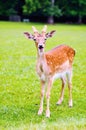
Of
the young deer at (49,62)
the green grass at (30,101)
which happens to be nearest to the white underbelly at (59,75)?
the young deer at (49,62)

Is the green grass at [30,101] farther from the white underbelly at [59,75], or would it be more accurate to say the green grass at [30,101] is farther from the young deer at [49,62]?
the white underbelly at [59,75]

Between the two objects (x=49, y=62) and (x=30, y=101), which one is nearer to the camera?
(x=49, y=62)

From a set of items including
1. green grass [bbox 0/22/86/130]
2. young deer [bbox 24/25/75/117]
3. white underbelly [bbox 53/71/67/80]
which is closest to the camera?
green grass [bbox 0/22/86/130]

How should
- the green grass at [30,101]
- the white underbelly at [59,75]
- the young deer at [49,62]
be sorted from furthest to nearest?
the white underbelly at [59,75] < the young deer at [49,62] < the green grass at [30,101]

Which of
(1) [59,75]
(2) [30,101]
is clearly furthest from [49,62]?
(2) [30,101]

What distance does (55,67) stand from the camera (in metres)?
8.73

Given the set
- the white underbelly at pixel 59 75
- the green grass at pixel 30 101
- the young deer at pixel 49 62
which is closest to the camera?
the green grass at pixel 30 101

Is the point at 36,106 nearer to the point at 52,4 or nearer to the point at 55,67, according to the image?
the point at 55,67

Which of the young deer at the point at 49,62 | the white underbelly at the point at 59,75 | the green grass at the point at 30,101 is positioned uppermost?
the young deer at the point at 49,62

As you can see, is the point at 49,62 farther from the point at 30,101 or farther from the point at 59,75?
the point at 30,101

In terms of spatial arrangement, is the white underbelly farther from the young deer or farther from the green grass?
the green grass

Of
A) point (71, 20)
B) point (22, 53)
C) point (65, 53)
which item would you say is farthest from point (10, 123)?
point (71, 20)

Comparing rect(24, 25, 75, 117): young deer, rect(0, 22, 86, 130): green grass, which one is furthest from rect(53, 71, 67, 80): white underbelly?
rect(0, 22, 86, 130): green grass

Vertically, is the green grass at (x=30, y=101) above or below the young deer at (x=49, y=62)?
below
